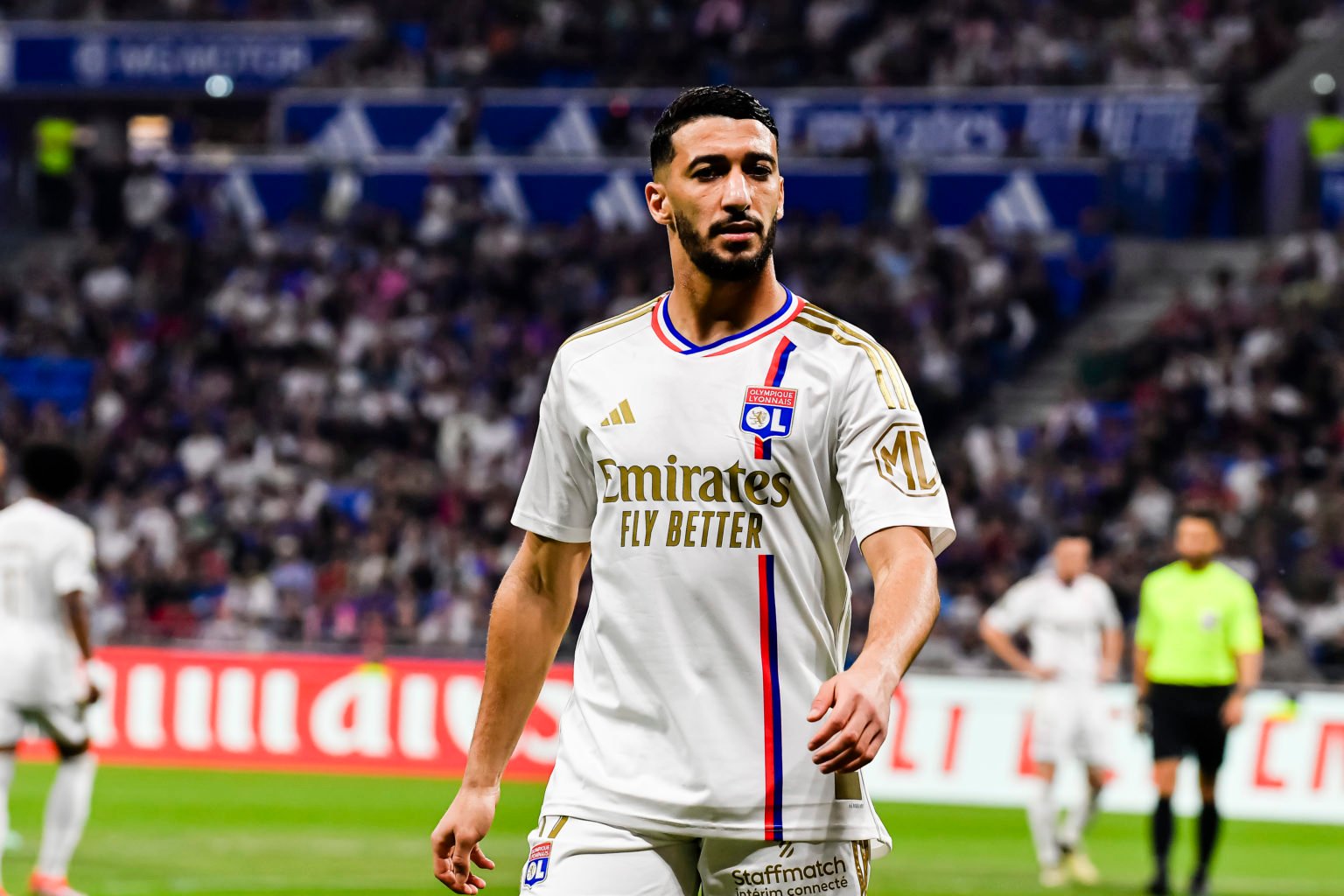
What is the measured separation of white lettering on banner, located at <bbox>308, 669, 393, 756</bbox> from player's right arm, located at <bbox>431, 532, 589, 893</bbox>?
15.2m

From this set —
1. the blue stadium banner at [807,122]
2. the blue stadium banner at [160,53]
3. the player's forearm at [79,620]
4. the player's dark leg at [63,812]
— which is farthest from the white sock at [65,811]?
the blue stadium banner at [160,53]

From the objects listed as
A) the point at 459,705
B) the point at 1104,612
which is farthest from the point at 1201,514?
the point at 459,705

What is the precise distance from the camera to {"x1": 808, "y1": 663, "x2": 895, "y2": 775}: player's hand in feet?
11.7

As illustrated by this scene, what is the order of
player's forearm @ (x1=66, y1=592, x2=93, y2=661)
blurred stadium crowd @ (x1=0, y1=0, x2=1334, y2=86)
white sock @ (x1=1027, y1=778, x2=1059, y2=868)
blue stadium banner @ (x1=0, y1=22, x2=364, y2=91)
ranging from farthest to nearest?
1. blue stadium banner @ (x1=0, y1=22, x2=364, y2=91)
2. blurred stadium crowd @ (x1=0, y1=0, x2=1334, y2=86)
3. white sock @ (x1=1027, y1=778, x2=1059, y2=868)
4. player's forearm @ (x1=66, y1=592, x2=93, y2=661)

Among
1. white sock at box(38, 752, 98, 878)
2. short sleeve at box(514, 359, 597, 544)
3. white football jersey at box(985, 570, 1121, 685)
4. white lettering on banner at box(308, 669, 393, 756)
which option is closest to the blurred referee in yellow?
white football jersey at box(985, 570, 1121, 685)

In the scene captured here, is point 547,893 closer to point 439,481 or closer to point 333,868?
point 333,868

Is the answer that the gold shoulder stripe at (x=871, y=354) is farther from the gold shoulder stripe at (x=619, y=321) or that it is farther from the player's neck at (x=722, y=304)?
the gold shoulder stripe at (x=619, y=321)

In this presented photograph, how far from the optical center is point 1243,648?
1274 cm

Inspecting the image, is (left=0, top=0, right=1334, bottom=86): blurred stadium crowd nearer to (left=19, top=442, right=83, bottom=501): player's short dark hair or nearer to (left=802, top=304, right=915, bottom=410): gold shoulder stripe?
(left=19, top=442, right=83, bottom=501): player's short dark hair

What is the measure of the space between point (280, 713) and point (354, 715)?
2.25 ft

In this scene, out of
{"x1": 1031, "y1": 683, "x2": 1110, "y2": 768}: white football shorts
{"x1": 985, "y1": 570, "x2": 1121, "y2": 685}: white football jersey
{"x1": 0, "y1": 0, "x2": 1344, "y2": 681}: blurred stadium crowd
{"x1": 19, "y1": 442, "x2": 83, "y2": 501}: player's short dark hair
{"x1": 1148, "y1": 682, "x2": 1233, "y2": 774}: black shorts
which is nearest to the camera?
{"x1": 19, "y1": 442, "x2": 83, "y2": 501}: player's short dark hair

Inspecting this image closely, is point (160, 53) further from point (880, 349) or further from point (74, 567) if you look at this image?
point (880, 349)

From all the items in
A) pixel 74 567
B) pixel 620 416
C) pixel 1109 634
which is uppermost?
pixel 620 416

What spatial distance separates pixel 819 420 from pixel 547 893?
3.38 feet
